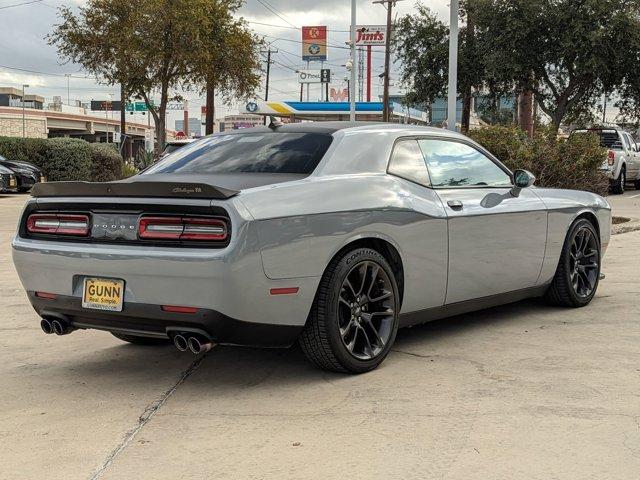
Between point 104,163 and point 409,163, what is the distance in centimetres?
2293

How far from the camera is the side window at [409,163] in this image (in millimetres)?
5195

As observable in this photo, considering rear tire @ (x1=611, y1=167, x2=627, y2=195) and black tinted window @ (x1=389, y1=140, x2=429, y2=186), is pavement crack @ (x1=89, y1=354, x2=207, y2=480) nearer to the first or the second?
black tinted window @ (x1=389, y1=140, x2=429, y2=186)

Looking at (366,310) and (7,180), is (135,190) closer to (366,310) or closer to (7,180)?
(366,310)

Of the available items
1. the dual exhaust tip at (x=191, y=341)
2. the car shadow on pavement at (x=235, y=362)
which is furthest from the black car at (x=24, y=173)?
the dual exhaust tip at (x=191, y=341)

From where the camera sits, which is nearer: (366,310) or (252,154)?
(366,310)

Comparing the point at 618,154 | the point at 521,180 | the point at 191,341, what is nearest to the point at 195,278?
the point at 191,341

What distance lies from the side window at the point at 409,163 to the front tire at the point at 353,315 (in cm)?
70

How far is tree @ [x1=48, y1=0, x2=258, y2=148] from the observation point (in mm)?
26953

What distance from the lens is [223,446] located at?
11.9 feet

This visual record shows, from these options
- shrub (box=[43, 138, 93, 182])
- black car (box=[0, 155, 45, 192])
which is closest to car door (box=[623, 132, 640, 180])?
shrub (box=[43, 138, 93, 182])

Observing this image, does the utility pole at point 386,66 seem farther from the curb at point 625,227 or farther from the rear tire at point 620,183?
the curb at point 625,227

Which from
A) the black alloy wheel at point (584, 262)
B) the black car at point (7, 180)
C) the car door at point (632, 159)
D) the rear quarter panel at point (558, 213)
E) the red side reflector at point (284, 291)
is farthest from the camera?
the car door at point (632, 159)

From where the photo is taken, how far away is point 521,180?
238 inches

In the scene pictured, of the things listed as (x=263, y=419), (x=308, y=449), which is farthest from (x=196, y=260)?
(x=308, y=449)
